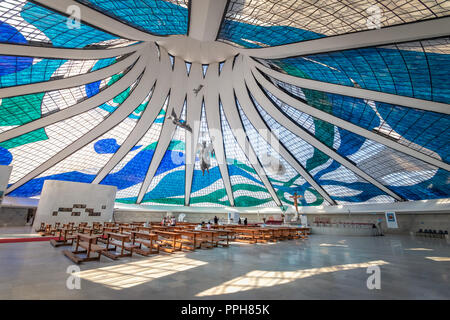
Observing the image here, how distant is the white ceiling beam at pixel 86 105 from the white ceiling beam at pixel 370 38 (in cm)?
1118

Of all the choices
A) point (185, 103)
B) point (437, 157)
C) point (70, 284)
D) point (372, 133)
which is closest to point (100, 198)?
point (185, 103)

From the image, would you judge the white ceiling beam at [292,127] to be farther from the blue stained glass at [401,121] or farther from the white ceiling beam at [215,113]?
the blue stained glass at [401,121]

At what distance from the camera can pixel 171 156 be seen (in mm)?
27422

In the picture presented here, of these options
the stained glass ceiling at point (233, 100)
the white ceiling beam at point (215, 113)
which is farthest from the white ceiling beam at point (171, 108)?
the white ceiling beam at point (215, 113)

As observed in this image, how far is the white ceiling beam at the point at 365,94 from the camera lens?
12.2 meters

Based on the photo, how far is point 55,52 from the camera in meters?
12.1

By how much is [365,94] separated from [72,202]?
2616 centimetres

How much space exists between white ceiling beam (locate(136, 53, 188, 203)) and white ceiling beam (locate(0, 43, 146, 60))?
7073 millimetres

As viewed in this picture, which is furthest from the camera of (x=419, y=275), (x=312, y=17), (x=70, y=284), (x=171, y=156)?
(x=171, y=156)

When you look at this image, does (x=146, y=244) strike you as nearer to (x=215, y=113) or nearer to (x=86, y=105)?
(x=86, y=105)

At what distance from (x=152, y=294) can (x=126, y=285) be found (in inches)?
38.0

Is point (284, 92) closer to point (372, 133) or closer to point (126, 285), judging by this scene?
point (372, 133)

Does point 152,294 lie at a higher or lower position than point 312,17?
lower

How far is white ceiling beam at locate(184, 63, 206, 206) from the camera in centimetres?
2291
